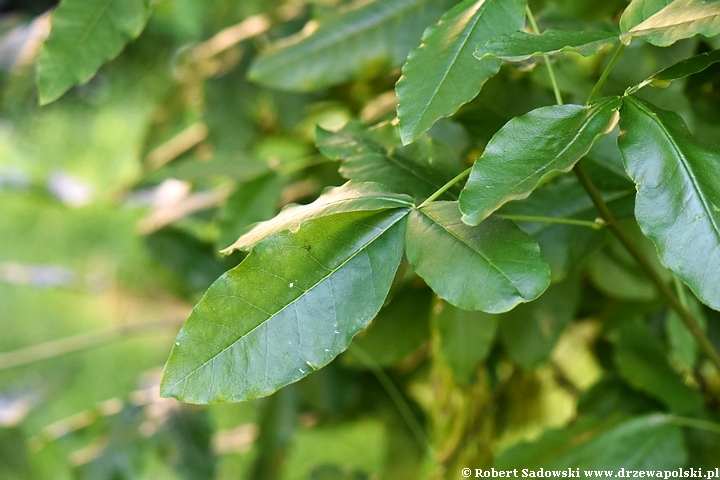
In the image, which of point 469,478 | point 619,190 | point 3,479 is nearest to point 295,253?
point 619,190

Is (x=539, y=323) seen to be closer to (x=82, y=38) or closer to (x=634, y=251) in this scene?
(x=634, y=251)

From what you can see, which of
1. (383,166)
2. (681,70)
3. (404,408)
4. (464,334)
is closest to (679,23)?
A: (681,70)

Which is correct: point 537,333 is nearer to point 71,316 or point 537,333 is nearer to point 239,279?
point 239,279

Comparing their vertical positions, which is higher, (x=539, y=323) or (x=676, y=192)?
(x=676, y=192)

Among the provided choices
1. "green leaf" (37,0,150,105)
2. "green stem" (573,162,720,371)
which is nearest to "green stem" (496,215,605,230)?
"green stem" (573,162,720,371)

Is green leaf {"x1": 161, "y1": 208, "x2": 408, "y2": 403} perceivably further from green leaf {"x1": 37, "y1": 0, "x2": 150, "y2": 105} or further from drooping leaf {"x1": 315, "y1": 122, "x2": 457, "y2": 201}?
green leaf {"x1": 37, "y1": 0, "x2": 150, "y2": 105}
